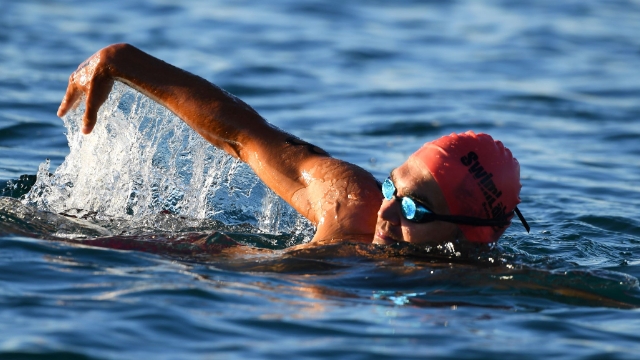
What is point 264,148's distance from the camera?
580 centimetres

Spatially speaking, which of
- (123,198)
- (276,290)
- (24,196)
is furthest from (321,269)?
(24,196)

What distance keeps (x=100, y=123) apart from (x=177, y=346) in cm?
248

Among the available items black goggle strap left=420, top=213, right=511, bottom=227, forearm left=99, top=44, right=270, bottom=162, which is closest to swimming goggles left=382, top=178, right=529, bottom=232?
black goggle strap left=420, top=213, right=511, bottom=227

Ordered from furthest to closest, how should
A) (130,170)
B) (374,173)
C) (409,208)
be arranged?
(374,173), (130,170), (409,208)

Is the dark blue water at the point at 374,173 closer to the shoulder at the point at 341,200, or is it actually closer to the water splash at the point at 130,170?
the water splash at the point at 130,170

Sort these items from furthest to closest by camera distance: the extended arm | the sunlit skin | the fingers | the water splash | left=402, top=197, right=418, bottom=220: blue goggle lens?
the water splash < the fingers < the extended arm < the sunlit skin < left=402, top=197, right=418, bottom=220: blue goggle lens

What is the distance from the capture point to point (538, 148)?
10367 millimetres

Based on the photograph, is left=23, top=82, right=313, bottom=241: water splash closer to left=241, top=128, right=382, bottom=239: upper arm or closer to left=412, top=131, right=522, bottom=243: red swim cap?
left=241, top=128, right=382, bottom=239: upper arm

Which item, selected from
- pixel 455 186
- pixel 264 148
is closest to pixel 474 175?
pixel 455 186

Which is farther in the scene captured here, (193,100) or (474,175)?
(193,100)

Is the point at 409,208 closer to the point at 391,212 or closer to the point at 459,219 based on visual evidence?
the point at 391,212

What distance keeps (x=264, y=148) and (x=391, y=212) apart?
3.41ft

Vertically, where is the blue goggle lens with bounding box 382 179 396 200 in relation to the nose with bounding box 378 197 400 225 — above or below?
above

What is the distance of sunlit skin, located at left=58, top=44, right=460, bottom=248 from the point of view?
542 cm
